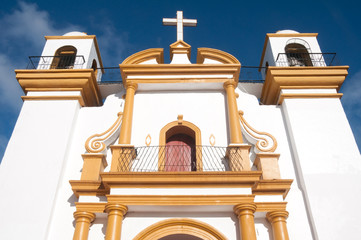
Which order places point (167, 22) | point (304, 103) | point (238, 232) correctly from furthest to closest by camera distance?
point (167, 22) → point (304, 103) → point (238, 232)

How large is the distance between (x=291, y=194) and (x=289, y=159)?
40.6 inches

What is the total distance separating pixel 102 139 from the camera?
8.98 m

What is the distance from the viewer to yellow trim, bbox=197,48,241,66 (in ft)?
34.0

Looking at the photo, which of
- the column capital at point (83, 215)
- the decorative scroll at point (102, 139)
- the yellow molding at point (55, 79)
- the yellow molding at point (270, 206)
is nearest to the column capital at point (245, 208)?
the yellow molding at point (270, 206)

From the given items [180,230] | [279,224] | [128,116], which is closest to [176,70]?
[128,116]

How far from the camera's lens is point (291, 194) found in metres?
8.23

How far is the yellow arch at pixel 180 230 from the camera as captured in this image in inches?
292

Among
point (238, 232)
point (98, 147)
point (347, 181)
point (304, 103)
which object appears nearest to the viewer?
point (238, 232)

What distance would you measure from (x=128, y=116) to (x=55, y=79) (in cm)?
263

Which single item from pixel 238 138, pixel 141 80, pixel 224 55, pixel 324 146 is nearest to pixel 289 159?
pixel 324 146

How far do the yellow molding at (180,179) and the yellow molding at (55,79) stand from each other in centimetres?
360

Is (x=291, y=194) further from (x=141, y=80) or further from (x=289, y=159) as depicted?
(x=141, y=80)

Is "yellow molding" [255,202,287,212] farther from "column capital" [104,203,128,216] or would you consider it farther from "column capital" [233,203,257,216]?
"column capital" [104,203,128,216]

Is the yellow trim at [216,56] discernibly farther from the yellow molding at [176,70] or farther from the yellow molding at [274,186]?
the yellow molding at [274,186]
